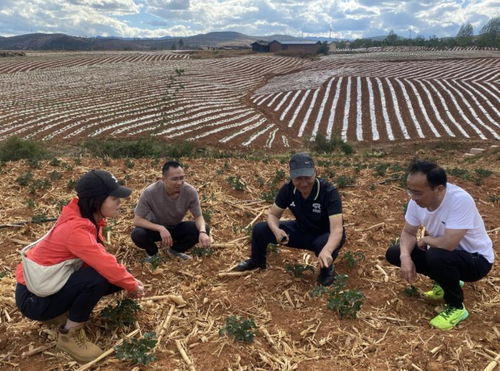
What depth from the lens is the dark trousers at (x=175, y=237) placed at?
4551 mm

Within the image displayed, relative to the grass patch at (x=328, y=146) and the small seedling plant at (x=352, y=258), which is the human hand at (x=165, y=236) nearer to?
the small seedling plant at (x=352, y=258)

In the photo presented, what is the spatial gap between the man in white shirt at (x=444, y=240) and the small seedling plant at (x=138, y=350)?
2191 millimetres

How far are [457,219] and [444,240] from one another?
20 cm

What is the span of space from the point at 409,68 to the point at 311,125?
31783 millimetres

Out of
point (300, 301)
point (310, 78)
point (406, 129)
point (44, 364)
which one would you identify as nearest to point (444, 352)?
point (300, 301)

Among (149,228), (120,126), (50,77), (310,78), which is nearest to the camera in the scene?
(149,228)

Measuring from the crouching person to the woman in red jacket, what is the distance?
157 centimetres

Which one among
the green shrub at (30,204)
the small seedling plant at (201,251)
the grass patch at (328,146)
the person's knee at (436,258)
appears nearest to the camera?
the person's knee at (436,258)

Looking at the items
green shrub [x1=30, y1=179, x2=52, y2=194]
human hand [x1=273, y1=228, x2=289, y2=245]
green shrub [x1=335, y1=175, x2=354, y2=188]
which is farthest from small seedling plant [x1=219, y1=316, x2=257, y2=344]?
green shrub [x1=30, y1=179, x2=52, y2=194]

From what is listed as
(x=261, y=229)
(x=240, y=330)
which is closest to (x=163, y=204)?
(x=261, y=229)

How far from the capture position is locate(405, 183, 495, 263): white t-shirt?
328 centimetres

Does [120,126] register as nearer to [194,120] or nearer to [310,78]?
[194,120]

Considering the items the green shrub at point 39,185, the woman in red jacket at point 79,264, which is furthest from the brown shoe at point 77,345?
the green shrub at point 39,185

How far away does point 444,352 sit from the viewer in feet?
9.87
